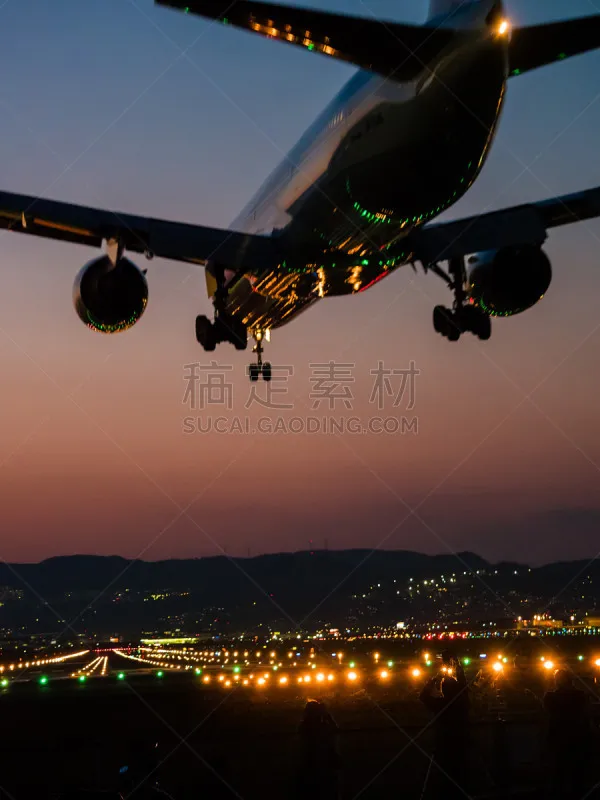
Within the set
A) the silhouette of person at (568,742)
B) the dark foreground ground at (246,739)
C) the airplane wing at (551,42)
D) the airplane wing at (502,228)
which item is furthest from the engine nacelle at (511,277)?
the silhouette of person at (568,742)

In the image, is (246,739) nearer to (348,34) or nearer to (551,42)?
(348,34)

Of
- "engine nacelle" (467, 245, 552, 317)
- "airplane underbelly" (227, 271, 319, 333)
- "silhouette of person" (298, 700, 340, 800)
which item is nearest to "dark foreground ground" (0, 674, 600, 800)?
"silhouette of person" (298, 700, 340, 800)

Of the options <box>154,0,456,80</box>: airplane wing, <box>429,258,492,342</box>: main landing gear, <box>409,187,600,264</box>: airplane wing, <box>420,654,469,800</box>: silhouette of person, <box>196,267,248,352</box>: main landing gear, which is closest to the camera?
<box>420,654,469,800</box>: silhouette of person

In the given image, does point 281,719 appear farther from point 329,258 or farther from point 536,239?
point 536,239

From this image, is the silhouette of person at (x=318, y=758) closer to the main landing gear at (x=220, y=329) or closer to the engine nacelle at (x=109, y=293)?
the engine nacelle at (x=109, y=293)

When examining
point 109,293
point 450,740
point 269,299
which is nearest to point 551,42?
point 269,299

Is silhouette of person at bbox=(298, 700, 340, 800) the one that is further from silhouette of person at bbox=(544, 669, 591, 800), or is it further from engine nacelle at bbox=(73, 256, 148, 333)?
engine nacelle at bbox=(73, 256, 148, 333)

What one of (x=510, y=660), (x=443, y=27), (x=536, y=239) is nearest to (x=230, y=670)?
(x=510, y=660)
